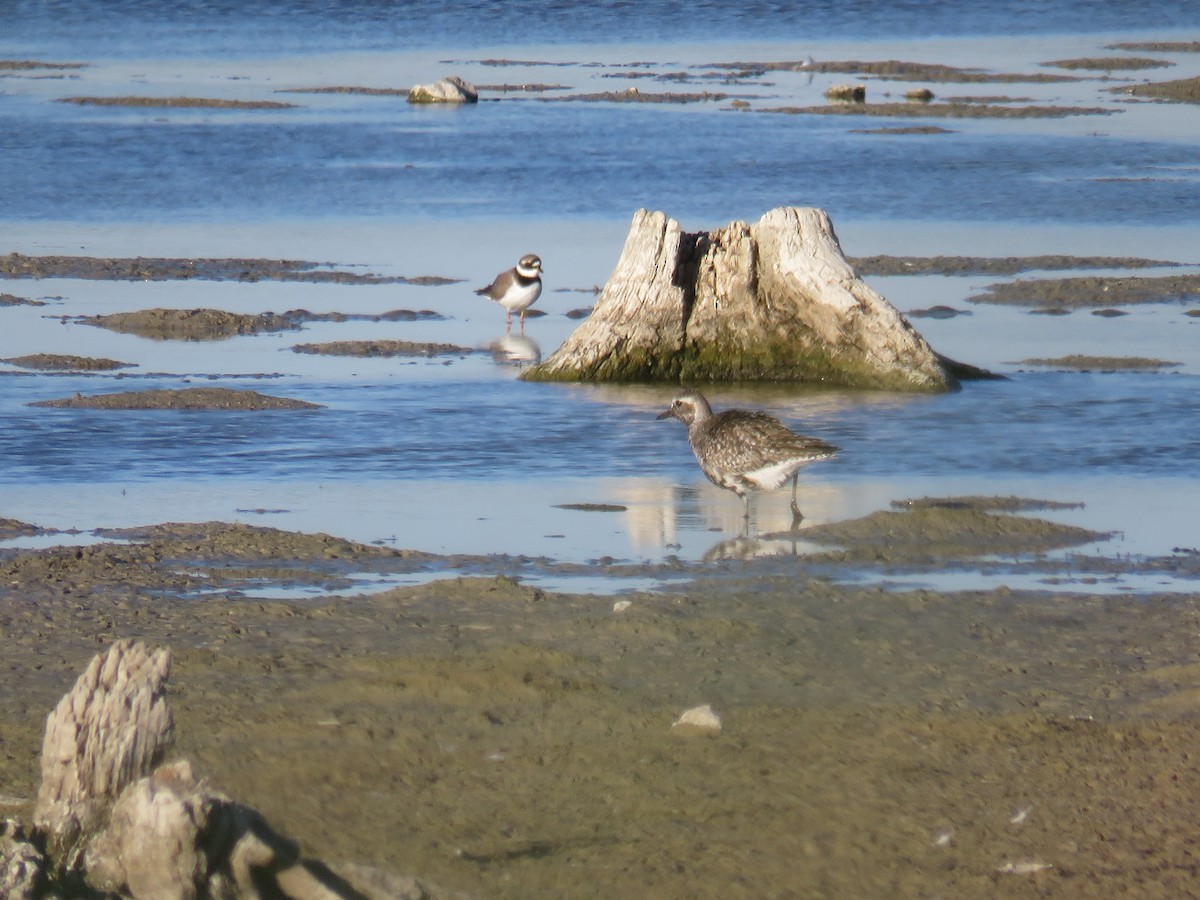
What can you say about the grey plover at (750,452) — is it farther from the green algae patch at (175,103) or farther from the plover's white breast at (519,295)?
the green algae patch at (175,103)

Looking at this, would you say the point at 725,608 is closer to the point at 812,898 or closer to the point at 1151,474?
the point at 812,898

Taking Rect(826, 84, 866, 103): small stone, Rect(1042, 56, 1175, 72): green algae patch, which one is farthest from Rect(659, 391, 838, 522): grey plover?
Rect(1042, 56, 1175, 72): green algae patch

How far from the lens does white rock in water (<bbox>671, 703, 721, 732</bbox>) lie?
6.85 m

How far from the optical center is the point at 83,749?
485 cm

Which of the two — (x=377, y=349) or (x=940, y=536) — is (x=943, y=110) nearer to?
(x=377, y=349)

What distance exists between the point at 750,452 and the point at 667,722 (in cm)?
372

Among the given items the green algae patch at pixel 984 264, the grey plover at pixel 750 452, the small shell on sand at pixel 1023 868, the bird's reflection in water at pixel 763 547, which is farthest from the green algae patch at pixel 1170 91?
the small shell on sand at pixel 1023 868

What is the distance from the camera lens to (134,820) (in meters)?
4.75

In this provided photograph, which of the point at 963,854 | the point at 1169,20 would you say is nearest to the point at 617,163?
the point at 963,854

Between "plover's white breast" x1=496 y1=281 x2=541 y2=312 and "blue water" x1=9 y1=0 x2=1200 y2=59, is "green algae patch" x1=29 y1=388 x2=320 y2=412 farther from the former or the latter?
"blue water" x1=9 y1=0 x2=1200 y2=59

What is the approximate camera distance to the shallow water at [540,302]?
1103cm

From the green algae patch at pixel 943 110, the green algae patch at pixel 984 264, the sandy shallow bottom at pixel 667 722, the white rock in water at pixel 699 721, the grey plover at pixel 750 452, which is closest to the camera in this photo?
the sandy shallow bottom at pixel 667 722

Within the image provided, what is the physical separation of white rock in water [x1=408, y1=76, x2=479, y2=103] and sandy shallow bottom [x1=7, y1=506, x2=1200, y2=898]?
31854 millimetres

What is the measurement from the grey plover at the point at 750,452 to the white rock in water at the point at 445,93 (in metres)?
30.1
